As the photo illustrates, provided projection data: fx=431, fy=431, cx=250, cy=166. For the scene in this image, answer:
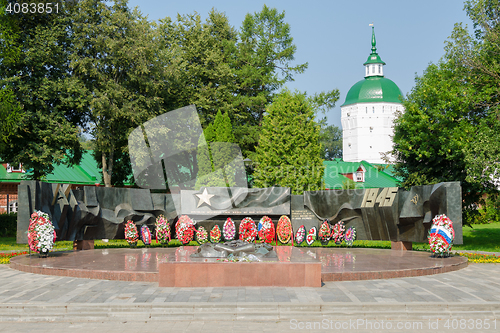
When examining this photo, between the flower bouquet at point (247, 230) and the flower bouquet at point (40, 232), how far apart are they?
6.59 metres

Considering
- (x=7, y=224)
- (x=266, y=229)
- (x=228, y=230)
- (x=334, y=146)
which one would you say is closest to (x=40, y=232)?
(x=228, y=230)

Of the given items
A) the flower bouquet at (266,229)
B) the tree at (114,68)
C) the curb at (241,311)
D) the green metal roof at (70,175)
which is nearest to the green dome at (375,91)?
the green metal roof at (70,175)

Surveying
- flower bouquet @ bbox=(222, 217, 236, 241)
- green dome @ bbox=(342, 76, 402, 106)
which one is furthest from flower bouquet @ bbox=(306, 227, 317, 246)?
green dome @ bbox=(342, 76, 402, 106)

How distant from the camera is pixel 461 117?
20516 millimetres

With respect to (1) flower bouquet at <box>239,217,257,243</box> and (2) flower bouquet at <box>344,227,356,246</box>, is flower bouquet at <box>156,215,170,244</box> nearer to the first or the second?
(1) flower bouquet at <box>239,217,257,243</box>

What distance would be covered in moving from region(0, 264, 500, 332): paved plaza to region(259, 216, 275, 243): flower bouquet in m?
7.57

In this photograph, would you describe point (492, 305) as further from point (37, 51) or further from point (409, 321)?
point (37, 51)

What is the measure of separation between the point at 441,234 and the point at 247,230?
22.5 ft

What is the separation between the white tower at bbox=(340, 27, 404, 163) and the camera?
6456cm

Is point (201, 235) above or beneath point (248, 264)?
beneath

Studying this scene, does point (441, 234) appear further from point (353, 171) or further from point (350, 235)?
point (353, 171)

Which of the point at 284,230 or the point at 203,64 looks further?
the point at 203,64

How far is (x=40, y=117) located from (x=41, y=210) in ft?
35.8

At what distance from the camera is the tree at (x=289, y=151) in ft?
83.5
